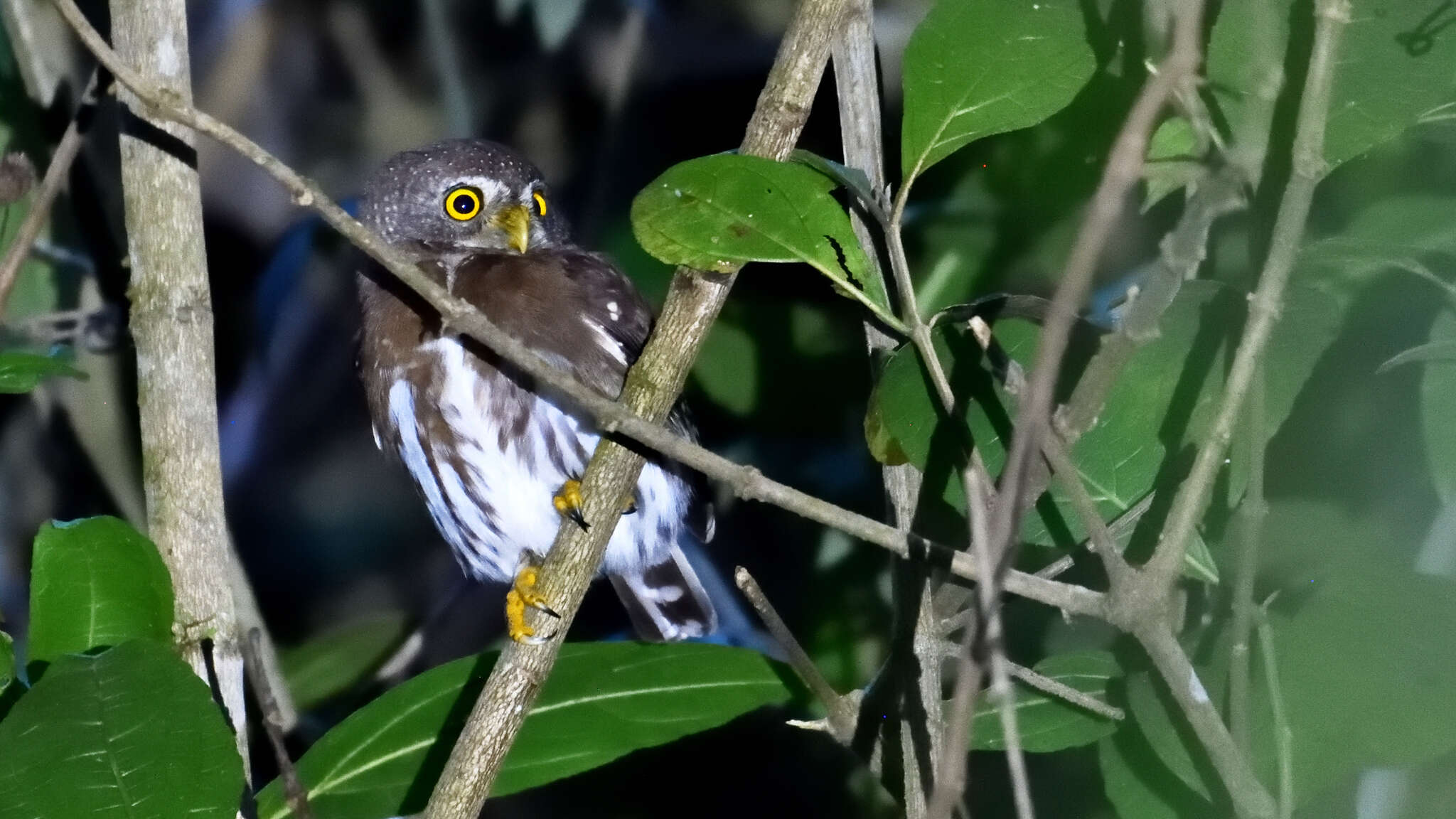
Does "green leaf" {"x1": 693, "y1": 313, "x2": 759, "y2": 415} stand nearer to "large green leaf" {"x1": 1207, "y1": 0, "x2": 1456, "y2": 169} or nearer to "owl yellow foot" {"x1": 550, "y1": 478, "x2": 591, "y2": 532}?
"owl yellow foot" {"x1": 550, "y1": 478, "x2": 591, "y2": 532}

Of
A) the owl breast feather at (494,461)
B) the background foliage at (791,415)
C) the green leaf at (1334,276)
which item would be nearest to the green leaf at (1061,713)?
A: the background foliage at (791,415)

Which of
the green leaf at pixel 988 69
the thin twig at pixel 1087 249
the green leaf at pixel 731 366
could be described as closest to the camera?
the thin twig at pixel 1087 249

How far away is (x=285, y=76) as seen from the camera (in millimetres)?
2035

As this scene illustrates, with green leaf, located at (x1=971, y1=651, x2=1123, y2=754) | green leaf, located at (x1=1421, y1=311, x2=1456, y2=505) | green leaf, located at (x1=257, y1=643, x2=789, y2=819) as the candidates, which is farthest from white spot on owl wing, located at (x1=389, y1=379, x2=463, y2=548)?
green leaf, located at (x1=1421, y1=311, x2=1456, y2=505)

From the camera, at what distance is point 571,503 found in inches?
55.8

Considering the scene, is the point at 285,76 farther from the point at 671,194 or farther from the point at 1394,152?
the point at 1394,152

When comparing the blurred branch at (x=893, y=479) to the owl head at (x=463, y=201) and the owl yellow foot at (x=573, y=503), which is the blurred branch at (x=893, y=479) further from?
the owl head at (x=463, y=201)

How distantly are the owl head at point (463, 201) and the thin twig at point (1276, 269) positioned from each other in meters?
1.26

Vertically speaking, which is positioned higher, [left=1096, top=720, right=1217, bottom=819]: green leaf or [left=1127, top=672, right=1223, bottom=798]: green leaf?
[left=1127, top=672, right=1223, bottom=798]: green leaf

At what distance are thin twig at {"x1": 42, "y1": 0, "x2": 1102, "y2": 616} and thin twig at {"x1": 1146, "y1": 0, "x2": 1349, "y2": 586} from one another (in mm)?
91

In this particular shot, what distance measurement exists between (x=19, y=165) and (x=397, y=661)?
38.8 inches

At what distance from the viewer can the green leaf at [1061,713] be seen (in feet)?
3.74

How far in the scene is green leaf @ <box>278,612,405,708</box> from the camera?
2.13m

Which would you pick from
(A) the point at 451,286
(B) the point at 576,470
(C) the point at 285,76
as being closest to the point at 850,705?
(B) the point at 576,470
